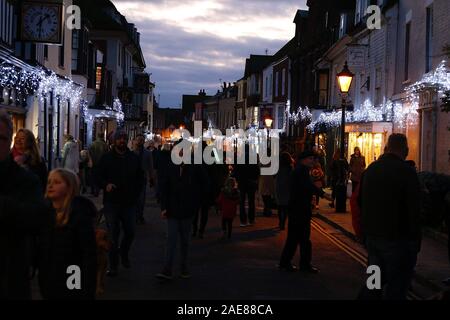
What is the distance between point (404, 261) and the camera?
6.90 meters

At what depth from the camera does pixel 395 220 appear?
271 inches

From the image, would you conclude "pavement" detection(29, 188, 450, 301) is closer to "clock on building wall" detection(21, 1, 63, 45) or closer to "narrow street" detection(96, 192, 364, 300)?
"narrow street" detection(96, 192, 364, 300)

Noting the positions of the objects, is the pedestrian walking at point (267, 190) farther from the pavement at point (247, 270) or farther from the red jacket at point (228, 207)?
the red jacket at point (228, 207)

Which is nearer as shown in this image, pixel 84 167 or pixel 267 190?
pixel 267 190

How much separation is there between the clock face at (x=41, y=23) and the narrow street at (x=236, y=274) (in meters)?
7.27

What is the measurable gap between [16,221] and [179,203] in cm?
597

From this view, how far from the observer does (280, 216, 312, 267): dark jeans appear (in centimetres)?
1081

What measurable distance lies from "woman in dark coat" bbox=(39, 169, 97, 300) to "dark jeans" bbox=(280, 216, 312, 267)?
18.7ft

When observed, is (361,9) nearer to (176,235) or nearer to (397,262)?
(176,235)

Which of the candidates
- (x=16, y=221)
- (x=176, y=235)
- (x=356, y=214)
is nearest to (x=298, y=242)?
(x=176, y=235)

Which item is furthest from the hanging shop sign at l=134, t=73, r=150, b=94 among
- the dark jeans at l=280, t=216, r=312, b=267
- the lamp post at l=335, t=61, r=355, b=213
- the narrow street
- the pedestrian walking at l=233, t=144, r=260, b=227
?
the dark jeans at l=280, t=216, r=312, b=267

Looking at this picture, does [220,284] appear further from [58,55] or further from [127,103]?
Answer: [127,103]

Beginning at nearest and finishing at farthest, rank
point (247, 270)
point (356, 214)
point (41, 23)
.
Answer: point (356, 214) → point (247, 270) → point (41, 23)
